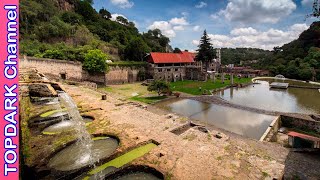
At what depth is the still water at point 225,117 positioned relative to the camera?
12.9m

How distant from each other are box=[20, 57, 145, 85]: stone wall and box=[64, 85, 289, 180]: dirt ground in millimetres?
14502

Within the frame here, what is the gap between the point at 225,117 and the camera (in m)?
15.5

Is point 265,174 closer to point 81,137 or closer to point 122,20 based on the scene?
point 81,137

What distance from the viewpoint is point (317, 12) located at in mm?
6785

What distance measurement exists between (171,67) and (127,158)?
3052 cm

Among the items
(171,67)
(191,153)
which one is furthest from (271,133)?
(171,67)

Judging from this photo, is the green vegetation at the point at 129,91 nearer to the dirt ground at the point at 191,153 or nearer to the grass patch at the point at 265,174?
the dirt ground at the point at 191,153

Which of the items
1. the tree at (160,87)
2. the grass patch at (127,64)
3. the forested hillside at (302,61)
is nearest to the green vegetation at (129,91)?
the tree at (160,87)

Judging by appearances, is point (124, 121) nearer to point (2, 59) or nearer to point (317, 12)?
point (2, 59)

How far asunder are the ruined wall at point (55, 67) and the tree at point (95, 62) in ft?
3.79

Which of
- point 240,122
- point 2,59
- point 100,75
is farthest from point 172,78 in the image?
Answer: point 2,59

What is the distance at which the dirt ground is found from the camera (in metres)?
5.44

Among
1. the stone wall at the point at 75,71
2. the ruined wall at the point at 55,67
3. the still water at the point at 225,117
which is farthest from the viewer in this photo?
the stone wall at the point at 75,71

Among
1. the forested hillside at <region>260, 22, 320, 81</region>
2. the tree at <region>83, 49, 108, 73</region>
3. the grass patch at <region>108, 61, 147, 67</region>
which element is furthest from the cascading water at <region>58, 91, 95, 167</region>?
the forested hillside at <region>260, 22, 320, 81</region>
